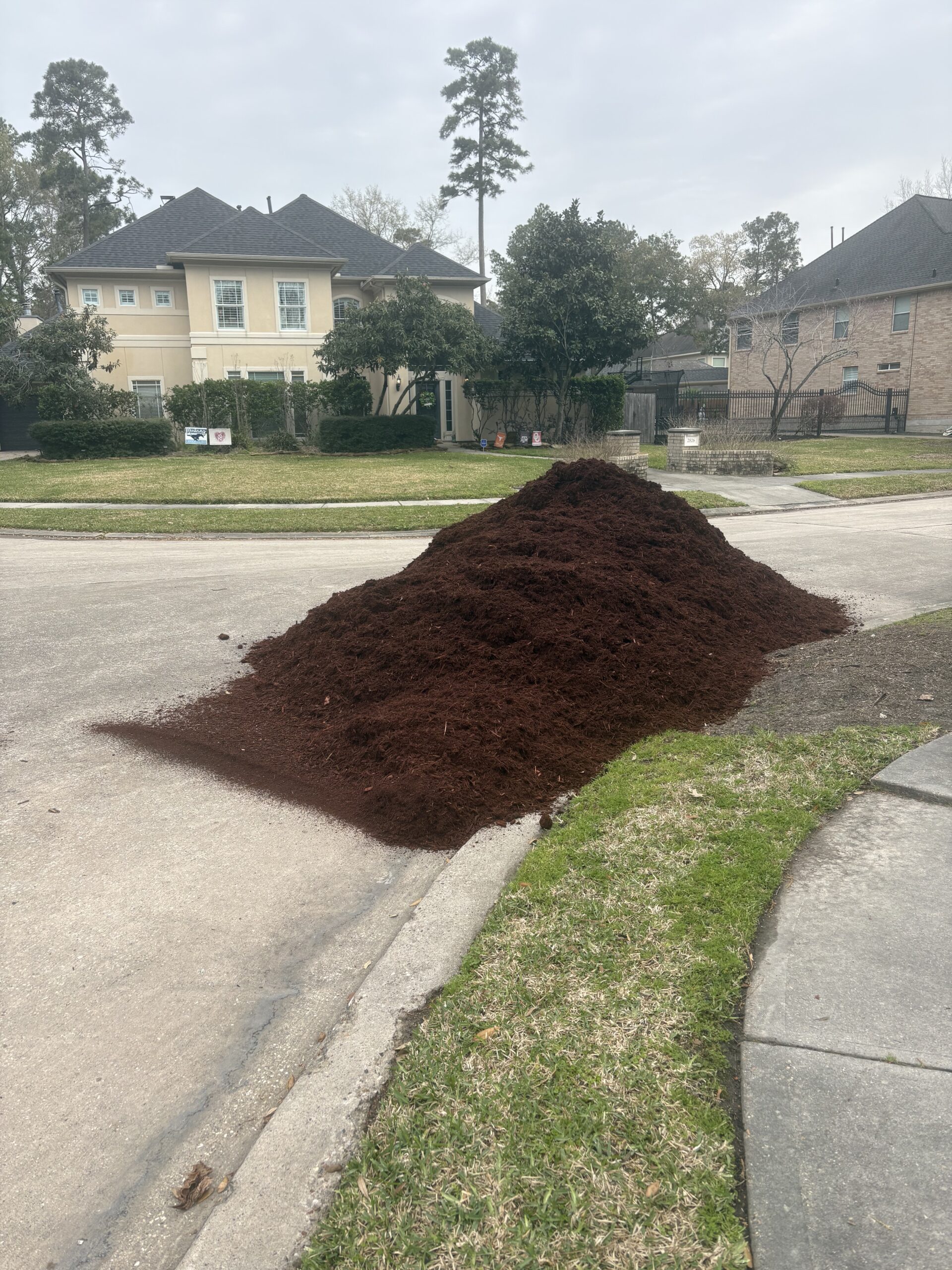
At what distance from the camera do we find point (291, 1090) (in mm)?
2502

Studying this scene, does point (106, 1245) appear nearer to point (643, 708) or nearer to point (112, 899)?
point (112, 899)

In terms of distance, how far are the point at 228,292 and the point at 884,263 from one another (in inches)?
1137

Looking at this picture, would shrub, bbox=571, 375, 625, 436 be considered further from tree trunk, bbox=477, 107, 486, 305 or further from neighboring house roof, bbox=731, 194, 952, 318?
tree trunk, bbox=477, 107, 486, 305

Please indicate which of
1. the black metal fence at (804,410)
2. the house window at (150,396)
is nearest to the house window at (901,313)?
the black metal fence at (804,410)

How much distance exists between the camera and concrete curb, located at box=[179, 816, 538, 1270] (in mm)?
2037

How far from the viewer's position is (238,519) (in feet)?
53.5

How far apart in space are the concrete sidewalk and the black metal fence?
34.4m

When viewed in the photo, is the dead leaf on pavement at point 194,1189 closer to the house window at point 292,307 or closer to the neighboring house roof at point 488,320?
the house window at point 292,307

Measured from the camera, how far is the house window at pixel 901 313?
123 feet

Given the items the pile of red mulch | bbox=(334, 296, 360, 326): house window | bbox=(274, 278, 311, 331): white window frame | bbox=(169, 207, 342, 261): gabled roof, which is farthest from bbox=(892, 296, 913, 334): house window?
the pile of red mulch

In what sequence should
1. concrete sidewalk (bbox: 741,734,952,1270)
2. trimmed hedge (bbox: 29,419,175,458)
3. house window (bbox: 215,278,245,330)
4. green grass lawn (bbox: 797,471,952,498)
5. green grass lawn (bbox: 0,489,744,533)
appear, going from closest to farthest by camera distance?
concrete sidewalk (bbox: 741,734,952,1270)
green grass lawn (bbox: 0,489,744,533)
green grass lawn (bbox: 797,471,952,498)
trimmed hedge (bbox: 29,419,175,458)
house window (bbox: 215,278,245,330)

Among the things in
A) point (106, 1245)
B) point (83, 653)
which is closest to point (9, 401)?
point (83, 653)

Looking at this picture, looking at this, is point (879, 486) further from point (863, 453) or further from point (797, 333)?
point (797, 333)

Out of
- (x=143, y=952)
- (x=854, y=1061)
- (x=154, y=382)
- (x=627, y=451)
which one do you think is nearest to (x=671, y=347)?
(x=154, y=382)
